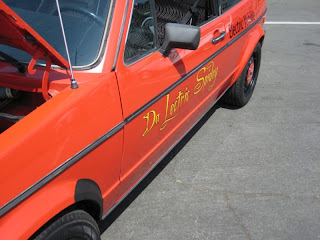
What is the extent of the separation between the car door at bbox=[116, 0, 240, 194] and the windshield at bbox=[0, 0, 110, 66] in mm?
168

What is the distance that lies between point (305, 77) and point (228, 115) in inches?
71.6

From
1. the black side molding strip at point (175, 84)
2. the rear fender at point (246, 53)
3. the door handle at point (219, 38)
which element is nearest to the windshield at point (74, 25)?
the black side molding strip at point (175, 84)

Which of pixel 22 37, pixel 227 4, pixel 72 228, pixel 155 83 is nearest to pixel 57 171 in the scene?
pixel 72 228

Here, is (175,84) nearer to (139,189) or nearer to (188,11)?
(188,11)

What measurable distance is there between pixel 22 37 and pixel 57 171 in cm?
67

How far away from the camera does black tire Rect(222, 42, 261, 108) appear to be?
3.96 meters

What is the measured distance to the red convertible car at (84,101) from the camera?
159cm

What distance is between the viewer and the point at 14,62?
7.03 feet

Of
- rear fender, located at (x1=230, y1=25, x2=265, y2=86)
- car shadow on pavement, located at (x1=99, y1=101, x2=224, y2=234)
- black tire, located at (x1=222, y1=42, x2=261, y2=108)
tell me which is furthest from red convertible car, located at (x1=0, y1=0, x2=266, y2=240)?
black tire, located at (x1=222, y1=42, x2=261, y2=108)

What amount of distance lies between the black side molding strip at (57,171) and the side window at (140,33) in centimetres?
48

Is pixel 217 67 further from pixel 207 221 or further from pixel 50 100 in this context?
pixel 50 100

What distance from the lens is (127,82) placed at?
2.08 m

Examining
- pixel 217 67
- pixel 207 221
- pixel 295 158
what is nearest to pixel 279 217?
pixel 207 221

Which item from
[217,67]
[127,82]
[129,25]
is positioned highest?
[129,25]
